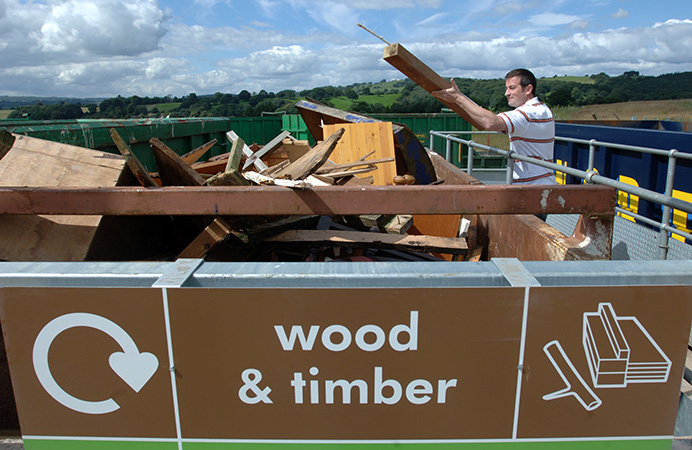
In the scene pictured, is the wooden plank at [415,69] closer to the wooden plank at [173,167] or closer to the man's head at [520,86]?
the man's head at [520,86]

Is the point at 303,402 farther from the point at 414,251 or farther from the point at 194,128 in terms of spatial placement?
the point at 194,128

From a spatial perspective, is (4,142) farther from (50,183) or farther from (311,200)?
(311,200)

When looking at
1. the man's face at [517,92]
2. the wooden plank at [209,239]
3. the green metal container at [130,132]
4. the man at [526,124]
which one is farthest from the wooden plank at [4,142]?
the man's face at [517,92]

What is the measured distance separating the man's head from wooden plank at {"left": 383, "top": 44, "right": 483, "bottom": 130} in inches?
30.0

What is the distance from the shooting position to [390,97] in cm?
4575

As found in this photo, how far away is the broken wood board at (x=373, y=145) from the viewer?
16.3 ft

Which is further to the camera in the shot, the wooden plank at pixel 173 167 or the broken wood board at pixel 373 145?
the broken wood board at pixel 373 145

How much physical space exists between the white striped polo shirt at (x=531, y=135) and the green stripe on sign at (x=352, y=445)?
238 cm

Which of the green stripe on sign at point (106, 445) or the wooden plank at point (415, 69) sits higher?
the wooden plank at point (415, 69)

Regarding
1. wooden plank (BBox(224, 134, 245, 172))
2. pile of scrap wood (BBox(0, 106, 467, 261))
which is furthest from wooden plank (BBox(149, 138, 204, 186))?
wooden plank (BBox(224, 134, 245, 172))

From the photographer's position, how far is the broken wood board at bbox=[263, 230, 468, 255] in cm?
348

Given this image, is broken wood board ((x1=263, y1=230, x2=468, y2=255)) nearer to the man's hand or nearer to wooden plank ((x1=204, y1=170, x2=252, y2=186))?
wooden plank ((x1=204, y1=170, x2=252, y2=186))

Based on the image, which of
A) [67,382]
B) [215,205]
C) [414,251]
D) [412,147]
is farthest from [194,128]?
[67,382]

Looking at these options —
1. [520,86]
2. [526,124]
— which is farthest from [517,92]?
[526,124]
